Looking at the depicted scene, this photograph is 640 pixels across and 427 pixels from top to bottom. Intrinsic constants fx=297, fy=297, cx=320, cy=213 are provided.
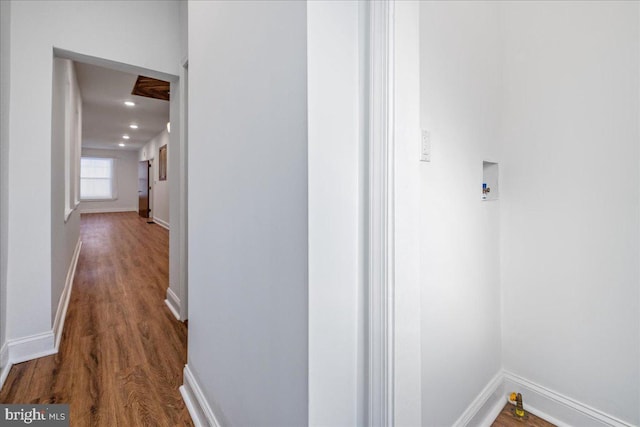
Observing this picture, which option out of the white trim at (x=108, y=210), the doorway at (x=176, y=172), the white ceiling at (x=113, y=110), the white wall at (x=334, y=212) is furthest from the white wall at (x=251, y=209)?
the white trim at (x=108, y=210)

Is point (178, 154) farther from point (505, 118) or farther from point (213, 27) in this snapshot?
point (505, 118)

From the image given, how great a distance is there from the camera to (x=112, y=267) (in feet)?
12.7

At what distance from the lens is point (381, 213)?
0.73 metres

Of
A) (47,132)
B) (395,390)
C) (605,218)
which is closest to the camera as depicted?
(395,390)

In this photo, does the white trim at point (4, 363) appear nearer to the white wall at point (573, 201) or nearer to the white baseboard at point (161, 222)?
the white wall at point (573, 201)

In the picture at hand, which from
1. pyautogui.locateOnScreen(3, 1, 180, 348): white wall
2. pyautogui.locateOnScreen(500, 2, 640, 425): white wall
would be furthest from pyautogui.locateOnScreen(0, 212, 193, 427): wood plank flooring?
pyautogui.locateOnScreen(500, 2, 640, 425): white wall

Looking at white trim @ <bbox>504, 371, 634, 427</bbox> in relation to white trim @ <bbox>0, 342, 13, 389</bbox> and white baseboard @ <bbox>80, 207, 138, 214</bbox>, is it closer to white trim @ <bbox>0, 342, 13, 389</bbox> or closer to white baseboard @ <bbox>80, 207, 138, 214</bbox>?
white trim @ <bbox>0, 342, 13, 389</bbox>

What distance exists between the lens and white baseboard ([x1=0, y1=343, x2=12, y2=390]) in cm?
163

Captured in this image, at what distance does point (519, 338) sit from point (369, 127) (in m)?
1.50

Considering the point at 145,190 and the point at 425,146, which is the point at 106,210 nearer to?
the point at 145,190

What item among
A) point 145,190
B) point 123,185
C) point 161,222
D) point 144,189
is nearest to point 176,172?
point 161,222

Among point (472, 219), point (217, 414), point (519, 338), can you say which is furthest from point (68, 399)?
point (519, 338)

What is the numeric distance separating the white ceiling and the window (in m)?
1.22

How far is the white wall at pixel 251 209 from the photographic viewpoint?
2.42 feet
